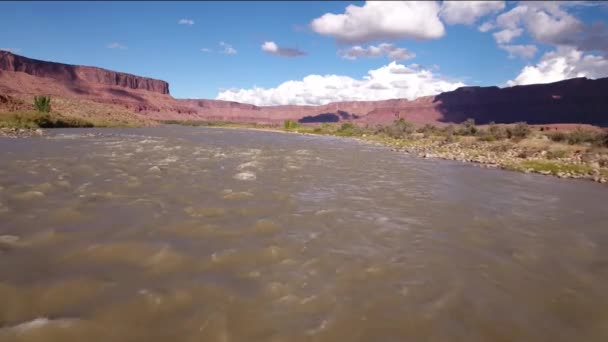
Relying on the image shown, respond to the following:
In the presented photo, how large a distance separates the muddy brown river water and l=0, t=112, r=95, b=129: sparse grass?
93.0ft

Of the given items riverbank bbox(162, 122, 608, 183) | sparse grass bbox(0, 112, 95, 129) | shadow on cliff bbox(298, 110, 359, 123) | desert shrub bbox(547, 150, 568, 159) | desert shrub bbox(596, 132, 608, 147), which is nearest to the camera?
riverbank bbox(162, 122, 608, 183)

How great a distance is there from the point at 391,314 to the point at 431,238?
9.13 ft

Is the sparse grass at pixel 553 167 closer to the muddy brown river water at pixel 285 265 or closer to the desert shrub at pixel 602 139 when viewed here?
the desert shrub at pixel 602 139

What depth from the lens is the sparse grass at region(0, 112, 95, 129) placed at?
30.3 meters

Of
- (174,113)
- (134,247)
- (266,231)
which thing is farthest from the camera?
(174,113)

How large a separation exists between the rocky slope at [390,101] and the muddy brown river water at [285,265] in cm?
7979

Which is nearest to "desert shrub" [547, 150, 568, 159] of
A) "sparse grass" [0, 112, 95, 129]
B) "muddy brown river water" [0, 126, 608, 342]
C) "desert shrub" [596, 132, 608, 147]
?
"desert shrub" [596, 132, 608, 147]

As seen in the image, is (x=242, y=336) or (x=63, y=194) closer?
(x=242, y=336)

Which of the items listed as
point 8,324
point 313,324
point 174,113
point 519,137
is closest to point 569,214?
point 313,324

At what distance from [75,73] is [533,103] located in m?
152

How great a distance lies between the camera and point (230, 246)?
4.96 metres

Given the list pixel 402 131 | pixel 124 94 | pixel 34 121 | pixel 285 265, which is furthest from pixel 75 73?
pixel 285 265

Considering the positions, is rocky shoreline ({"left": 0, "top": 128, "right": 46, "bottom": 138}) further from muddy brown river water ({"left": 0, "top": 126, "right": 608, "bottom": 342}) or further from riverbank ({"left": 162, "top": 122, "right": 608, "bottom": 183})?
riverbank ({"left": 162, "top": 122, "right": 608, "bottom": 183})

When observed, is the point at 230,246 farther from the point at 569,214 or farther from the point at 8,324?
the point at 569,214
